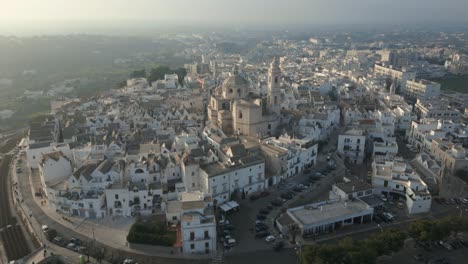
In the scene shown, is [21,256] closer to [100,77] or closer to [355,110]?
[355,110]

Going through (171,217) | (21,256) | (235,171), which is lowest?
(21,256)

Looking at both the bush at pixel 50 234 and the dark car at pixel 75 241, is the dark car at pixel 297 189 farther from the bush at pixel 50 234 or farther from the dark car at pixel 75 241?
the bush at pixel 50 234

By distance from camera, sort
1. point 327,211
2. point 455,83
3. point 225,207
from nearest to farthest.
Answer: point 327,211 → point 225,207 → point 455,83

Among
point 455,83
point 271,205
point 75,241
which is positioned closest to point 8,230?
point 75,241

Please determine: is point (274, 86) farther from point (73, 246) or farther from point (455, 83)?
point (455, 83)

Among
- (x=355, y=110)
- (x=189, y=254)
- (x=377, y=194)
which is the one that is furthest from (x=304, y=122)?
(x=189, y=254)

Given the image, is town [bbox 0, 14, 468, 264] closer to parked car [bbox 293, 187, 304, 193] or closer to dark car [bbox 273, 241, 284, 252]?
dark car [bbox 273, 241, 284, 252]
